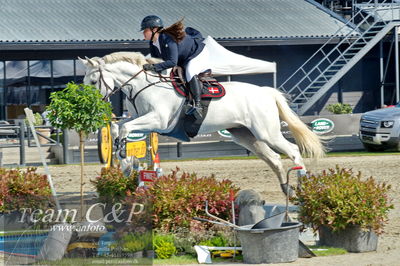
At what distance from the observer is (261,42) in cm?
2655

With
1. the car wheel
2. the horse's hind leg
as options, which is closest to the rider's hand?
the horse's hind leg

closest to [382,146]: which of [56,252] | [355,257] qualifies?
[355,257]

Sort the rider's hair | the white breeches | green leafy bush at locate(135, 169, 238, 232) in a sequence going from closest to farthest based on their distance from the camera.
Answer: green leafy bush at locate(135, 169, 238, 232), the rider's hair, the white breeches

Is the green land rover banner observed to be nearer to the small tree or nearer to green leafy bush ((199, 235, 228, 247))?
the small tree

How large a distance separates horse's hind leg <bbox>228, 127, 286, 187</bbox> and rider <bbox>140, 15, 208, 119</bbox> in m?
0.96

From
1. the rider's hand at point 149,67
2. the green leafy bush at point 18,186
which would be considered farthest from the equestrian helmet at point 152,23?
the green leafy bush at point 18,186

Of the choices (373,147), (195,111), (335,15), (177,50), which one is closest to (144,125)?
(195,111)

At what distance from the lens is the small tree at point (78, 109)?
29.6 feet

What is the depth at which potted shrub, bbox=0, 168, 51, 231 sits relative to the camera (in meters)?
6.77

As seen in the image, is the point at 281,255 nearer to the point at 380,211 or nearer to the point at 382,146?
the point at 380,211

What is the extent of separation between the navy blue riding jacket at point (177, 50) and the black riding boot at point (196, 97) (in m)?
0.25

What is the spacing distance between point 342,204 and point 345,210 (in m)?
0.06

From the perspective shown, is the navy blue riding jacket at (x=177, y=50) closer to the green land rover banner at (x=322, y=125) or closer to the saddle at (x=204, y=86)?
the saddle at (x=204, y=86)

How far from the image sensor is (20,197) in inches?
304
